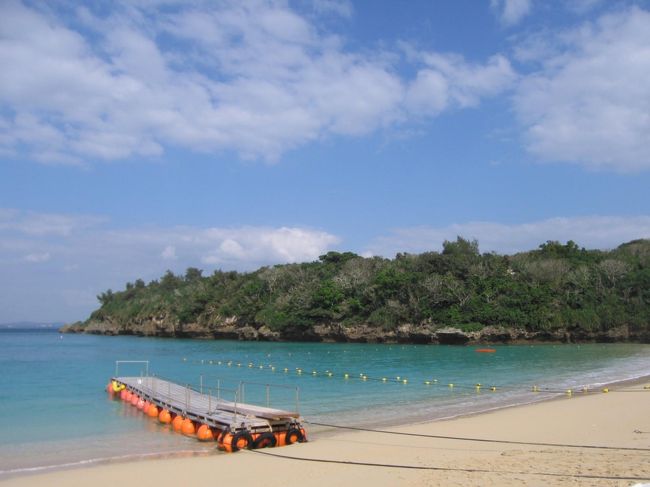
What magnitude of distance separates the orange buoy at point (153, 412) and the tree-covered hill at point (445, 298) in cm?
5184

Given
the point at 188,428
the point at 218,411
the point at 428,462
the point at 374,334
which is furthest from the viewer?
the point at 374,334

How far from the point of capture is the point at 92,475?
11.1 meters

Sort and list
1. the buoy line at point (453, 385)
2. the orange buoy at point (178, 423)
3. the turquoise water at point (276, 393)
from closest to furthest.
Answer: the turquoise water at point (276, 393)
the orange buoy at point (178, 423)
the buoy line at point (453, 385)

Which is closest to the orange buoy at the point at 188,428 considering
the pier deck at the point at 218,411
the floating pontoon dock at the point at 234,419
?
the floating pontoon dock at the point at 234,419

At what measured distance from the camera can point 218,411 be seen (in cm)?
1582

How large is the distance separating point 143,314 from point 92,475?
105631mm

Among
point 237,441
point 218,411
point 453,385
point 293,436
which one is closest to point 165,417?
point 218,411

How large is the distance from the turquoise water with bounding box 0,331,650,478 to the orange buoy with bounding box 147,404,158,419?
1.02ft

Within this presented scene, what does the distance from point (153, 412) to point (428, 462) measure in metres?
12.1

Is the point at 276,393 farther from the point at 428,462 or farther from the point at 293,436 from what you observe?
the point at 428,462

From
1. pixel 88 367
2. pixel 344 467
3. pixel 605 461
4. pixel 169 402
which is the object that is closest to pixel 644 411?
pixel 605 461

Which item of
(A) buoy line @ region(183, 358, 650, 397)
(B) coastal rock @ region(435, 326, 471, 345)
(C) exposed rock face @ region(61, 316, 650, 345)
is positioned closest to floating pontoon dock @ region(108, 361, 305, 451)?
(A) buoy line @ region(183, 358, 650, 397)

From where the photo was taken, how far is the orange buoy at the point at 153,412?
19.5 meters

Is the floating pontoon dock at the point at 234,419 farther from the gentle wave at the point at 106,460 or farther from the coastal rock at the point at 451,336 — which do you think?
the coastal rock at the point at 451,336
